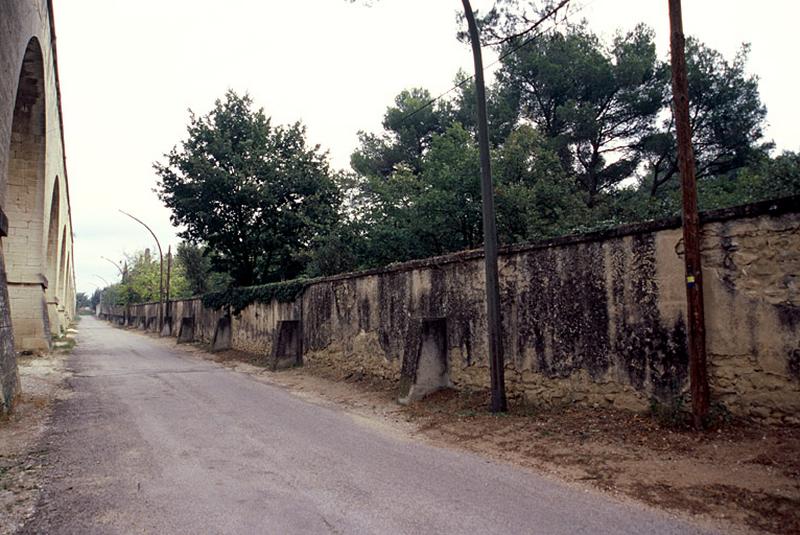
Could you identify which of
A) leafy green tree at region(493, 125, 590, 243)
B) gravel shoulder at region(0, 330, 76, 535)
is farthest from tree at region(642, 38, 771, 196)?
gravel shoulder at region(0, 330, 76, 535)

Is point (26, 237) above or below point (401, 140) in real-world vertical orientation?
below

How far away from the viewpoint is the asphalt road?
376cm

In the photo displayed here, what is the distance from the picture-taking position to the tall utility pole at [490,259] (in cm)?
755

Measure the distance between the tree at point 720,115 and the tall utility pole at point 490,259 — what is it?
17115 millimetres

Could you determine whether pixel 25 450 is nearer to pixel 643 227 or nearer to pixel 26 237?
pixel 643 227

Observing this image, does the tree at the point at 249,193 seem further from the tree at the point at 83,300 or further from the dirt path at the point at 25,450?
A: the tree at the point at 83,300

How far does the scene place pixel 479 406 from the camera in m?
8.09

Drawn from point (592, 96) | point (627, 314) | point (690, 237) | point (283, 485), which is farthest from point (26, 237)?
point (592, 96)

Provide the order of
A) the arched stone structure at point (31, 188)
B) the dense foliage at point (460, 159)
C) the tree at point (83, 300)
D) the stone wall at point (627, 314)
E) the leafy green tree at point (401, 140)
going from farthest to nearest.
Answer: the tree at point (83, 300) < the leafy green tree at point (401, 140) < the dense foliage at point (460, 159) < the arched stone structure at point (31, 188) < the stone wall at point (627, 314)

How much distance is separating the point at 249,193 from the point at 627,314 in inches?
698

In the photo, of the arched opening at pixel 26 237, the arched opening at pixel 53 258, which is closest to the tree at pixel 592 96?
the arched opening at pixel 26 237

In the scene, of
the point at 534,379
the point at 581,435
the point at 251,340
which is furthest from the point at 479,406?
the point at 251,340

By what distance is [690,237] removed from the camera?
5625mm

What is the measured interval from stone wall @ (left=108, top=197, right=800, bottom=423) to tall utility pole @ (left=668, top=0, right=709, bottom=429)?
0.21m
